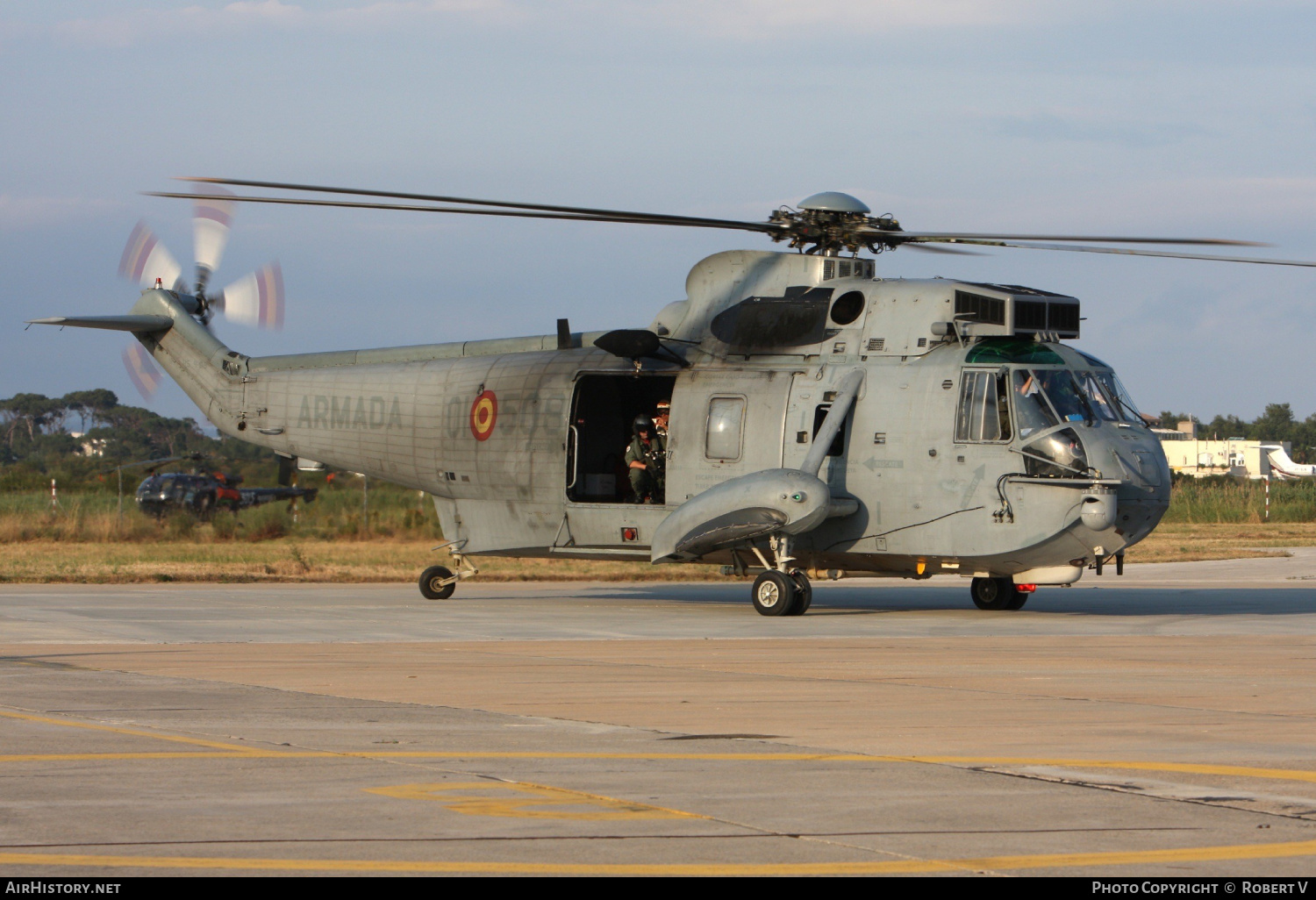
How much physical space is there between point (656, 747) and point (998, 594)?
1329 cm

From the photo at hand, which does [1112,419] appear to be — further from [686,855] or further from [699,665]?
[686,855]

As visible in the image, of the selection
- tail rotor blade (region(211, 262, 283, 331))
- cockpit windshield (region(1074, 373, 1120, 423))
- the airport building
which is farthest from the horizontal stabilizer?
the airport building

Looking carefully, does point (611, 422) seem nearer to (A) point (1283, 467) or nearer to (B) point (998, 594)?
(B) point (998, 594)

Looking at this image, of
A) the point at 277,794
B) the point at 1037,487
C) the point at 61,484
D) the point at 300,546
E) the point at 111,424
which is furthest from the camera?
the point at 111,424

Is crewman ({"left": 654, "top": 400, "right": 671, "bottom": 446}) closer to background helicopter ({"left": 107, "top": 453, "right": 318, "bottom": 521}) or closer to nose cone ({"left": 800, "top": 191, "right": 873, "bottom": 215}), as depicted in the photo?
nose cone ({"left": 800, "top": 191, "right": 873, "bottom": 215})

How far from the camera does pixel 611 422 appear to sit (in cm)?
2309

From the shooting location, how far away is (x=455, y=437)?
74.6ft

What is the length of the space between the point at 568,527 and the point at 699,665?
7992mm

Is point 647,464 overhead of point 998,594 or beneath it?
overhead

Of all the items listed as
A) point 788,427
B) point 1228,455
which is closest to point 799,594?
point 788,427

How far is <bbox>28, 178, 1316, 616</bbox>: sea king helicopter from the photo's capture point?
18.3 m

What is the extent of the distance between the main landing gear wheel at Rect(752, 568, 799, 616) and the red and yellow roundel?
16.1ft

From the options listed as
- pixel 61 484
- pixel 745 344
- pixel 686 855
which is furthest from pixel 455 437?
pixel 61 484

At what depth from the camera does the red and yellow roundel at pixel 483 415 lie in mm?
22219
